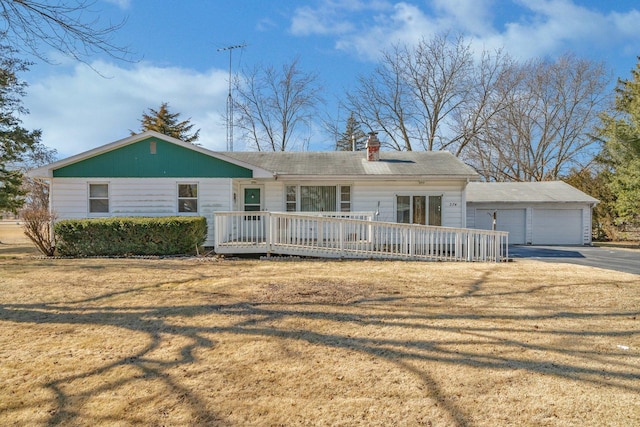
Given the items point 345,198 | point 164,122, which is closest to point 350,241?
point 345,198

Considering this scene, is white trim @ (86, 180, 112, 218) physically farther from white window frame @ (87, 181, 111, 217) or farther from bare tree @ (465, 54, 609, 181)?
bare tree @ (465, 54, 609, 181)

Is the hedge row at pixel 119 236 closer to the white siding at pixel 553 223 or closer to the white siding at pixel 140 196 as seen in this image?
the white siding at pixel 140 196

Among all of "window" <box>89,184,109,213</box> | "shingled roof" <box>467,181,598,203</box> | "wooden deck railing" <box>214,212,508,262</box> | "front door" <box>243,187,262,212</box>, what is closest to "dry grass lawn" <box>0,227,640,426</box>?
"wooden deck railing" <box>214,212,508,262</box>

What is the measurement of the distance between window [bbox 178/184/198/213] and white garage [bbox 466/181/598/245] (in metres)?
12.9

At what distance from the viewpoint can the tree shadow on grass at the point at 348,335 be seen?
2.94 m

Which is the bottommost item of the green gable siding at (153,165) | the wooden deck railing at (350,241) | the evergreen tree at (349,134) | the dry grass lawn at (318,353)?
the dry grass lawn at (318,353)

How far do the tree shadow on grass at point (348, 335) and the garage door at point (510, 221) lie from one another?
1355 centimetres

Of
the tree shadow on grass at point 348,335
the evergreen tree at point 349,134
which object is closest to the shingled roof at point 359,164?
the tree shadow on grass at point 348,335

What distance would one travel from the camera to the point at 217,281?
6.98 meters

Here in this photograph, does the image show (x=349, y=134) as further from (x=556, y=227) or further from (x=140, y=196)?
(x=140, y=196)

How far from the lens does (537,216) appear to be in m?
18.2

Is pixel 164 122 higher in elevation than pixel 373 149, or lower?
higher

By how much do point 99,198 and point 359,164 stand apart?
31.6 feet

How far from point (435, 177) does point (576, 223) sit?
32.9ft
